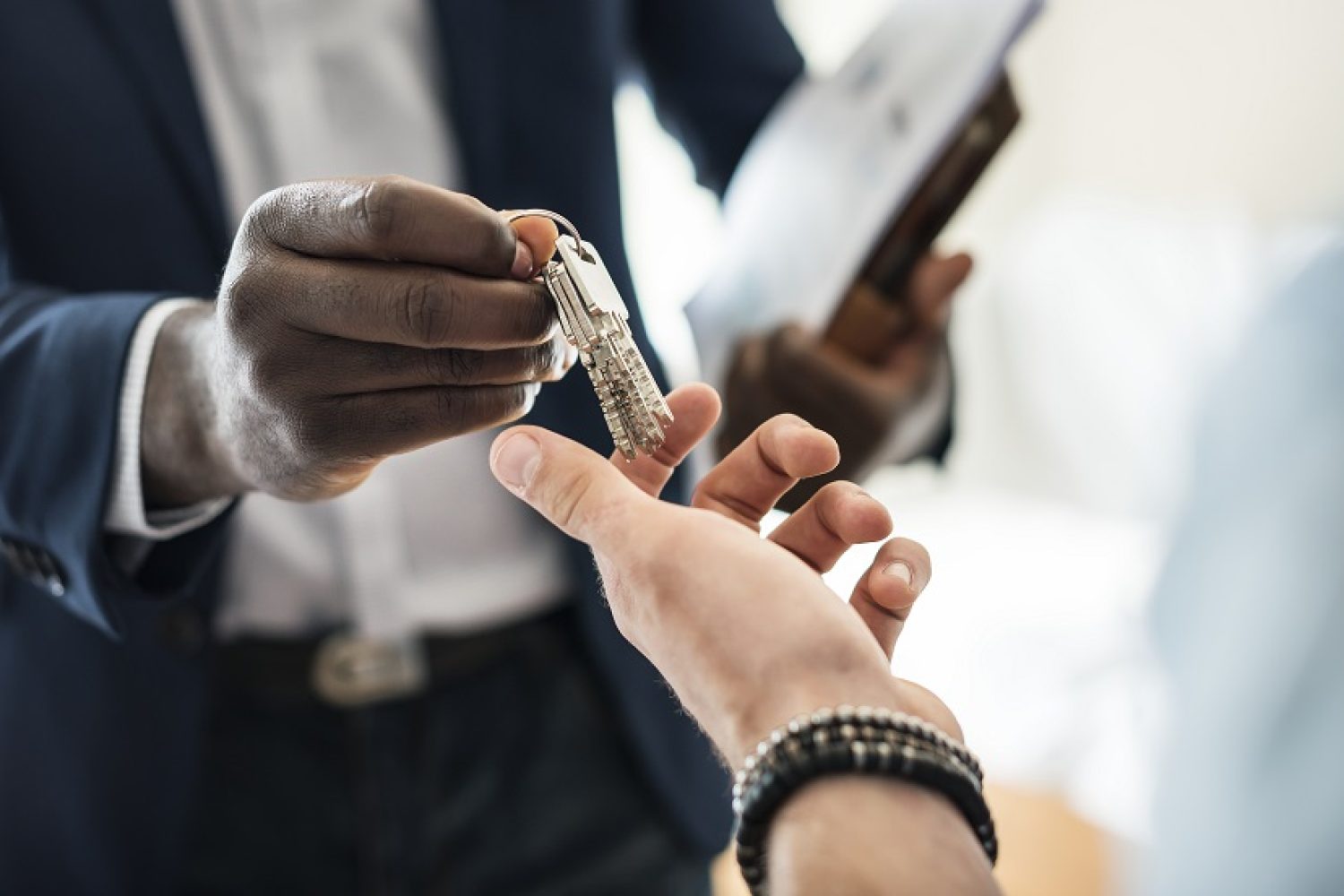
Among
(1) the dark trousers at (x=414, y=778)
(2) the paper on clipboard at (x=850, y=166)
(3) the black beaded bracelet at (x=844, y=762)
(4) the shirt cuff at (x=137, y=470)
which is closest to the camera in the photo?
(3) the black beaded bracelet at (x=844, y=762)

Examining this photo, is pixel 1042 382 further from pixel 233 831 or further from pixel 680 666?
pixel 680 666

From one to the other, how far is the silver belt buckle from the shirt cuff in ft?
0.60

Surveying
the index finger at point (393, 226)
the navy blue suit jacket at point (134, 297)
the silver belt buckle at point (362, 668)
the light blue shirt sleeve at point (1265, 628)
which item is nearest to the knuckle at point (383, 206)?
the index finger at point (393, 226)

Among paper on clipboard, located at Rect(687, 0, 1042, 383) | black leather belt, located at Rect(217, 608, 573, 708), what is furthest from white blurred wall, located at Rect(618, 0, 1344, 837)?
black leather belt, located at Rect(217, 608, 573, 708)

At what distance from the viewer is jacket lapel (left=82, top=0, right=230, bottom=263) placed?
1.68ft

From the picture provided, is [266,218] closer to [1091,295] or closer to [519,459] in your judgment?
[519,459]

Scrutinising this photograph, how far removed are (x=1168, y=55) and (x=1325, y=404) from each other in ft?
2.78

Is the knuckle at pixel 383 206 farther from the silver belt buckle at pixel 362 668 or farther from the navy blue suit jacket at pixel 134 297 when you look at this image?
the silver belt buckle at pixel 362 668

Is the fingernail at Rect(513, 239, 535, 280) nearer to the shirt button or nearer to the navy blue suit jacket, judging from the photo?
the navy blue suit jacket

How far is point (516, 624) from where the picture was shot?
687 mm

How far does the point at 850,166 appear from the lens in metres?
0.60

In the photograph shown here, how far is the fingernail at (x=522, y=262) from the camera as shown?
1.12 feet

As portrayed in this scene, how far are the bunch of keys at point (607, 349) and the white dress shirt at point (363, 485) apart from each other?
197 millimetres

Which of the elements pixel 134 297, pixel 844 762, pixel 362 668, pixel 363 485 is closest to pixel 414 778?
pixel 362 668
